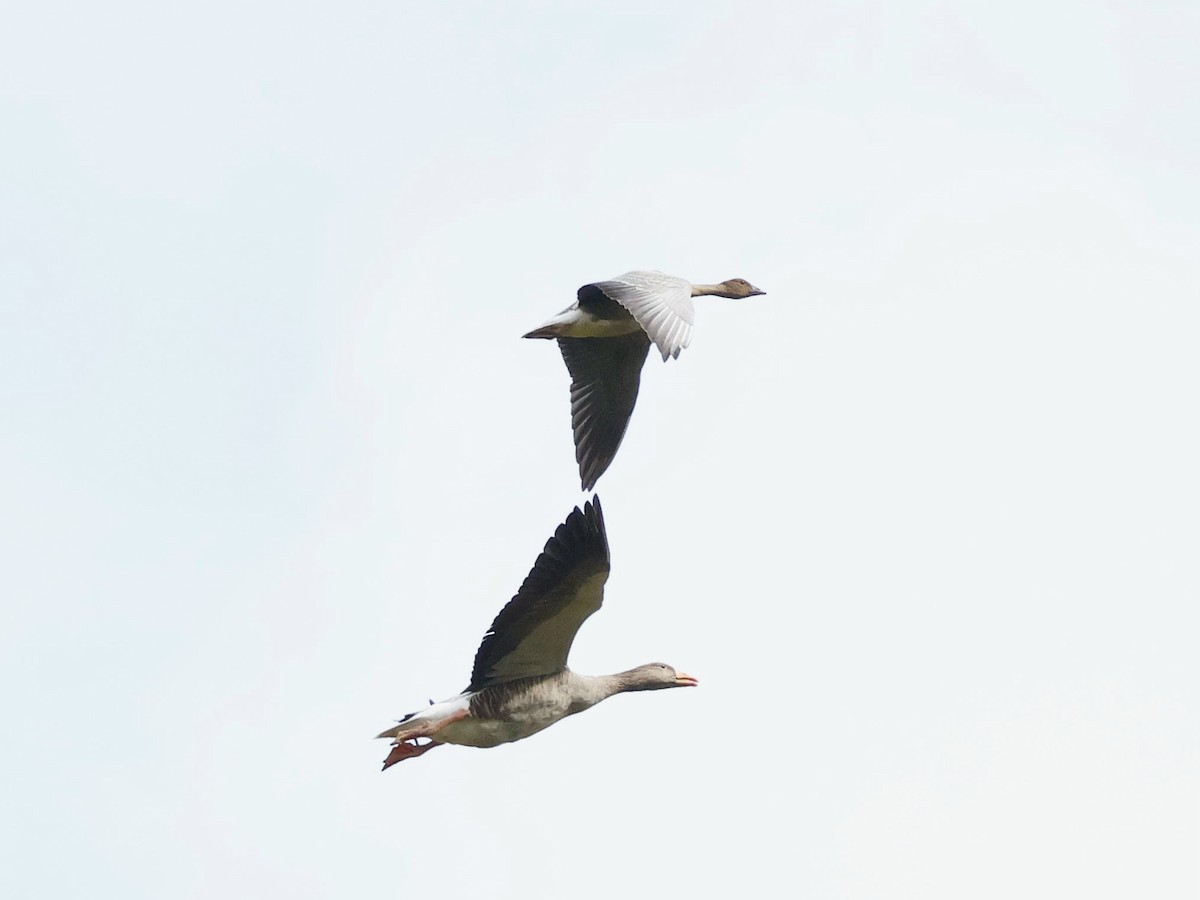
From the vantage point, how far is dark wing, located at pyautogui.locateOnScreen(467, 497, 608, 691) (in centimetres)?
1515

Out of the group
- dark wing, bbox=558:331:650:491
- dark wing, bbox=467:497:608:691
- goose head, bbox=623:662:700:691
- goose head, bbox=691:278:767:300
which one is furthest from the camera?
goose head, bbox=691:278:767:300

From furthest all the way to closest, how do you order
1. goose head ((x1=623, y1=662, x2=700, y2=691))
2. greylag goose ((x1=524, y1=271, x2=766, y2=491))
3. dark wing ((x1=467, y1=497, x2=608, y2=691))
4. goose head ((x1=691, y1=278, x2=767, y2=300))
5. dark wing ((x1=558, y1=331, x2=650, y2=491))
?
goose head ((x1=691, y1=278, x2=767, y2=300)), dark wing ((x1=558, y1=331, x2=650, y2=491)), greylag goose ((x1=524, y1=271, x2=766, y2=491)), goose head ((x1=623, y1=662, x2=700, y2=691)), dark wing ((x1=467, y1=497, x2=608, y2=691))

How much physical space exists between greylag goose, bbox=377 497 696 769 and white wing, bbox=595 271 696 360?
138 centimetres

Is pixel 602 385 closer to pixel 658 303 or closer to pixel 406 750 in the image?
pixel 658 303

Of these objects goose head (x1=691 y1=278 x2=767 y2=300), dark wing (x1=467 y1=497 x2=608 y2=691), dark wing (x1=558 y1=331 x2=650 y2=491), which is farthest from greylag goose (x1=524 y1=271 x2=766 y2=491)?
dark wing (x1=467 y1=497 x2=608 y2=691)

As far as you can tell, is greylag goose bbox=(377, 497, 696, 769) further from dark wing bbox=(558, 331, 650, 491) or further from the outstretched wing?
dark wing bbox=(558, 331, 650, 491)

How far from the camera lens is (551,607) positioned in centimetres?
1540

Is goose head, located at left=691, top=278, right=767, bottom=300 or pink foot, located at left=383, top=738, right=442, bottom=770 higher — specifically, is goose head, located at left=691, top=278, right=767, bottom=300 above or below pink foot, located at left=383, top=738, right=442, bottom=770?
above

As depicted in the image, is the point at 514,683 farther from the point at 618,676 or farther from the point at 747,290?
the point at 747,290

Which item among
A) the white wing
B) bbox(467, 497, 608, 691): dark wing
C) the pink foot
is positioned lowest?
the pink foot

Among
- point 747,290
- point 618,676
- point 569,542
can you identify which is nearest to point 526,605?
point 569,542

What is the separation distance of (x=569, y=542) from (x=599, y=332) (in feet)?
13.0

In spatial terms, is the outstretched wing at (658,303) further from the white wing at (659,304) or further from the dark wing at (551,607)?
the dark wing at (551,607)

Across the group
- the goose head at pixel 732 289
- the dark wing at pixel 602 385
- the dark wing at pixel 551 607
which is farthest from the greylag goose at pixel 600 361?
the dark wing at pixel 551 607
